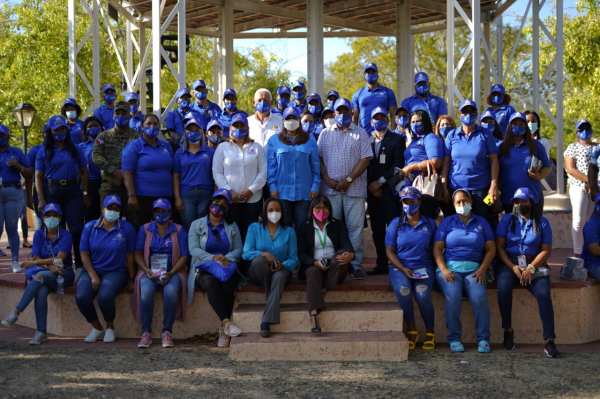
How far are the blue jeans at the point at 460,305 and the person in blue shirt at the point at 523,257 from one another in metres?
0.24

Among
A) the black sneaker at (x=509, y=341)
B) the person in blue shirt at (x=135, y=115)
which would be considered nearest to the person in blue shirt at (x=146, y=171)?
the person in blue shirt at (x=135, y=115)

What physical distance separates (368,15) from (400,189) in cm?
1028

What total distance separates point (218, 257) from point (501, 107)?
15.9ft

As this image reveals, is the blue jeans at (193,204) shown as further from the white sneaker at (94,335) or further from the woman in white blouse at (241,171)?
the white sneaker at (94,335)

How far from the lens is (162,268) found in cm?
846

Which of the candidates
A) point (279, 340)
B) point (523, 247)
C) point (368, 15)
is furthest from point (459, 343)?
point (368, 15)

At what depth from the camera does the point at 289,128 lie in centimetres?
893

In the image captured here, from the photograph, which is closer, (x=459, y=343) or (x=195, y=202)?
(x=459, y=343)

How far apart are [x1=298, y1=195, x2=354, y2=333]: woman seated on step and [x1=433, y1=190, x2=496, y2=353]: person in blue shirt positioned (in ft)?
3.36

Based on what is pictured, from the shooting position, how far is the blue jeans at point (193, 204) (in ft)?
29.7

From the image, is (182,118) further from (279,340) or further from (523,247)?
(523,247)

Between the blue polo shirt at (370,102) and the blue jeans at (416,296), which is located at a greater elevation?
the blue polo shirt at (370,102)

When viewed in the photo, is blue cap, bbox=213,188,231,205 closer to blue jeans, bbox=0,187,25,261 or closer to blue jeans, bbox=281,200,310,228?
blue jeans, bbox=281,200,310,228

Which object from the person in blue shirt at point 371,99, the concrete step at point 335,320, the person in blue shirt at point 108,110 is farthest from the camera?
the person in blue shirt at point 108,110
